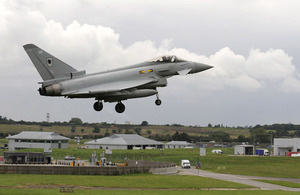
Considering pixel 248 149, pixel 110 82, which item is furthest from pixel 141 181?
pixel 248 149

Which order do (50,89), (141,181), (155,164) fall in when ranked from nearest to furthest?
(50,89), (141,181), (155,164)

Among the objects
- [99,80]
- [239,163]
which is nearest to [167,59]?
[99,80]

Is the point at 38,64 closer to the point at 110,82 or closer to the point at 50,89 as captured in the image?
the point at 50,89

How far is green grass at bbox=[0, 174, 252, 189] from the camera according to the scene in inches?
3378

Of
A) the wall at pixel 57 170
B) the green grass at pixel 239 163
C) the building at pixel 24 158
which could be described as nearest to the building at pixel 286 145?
the green grass at pixel 239 163

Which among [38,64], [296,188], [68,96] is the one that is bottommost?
[296,188]

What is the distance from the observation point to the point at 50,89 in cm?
4172

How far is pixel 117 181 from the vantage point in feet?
A: 299

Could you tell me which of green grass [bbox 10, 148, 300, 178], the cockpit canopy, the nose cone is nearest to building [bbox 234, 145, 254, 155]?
green grass [bbox 10, 148, 300, 178]

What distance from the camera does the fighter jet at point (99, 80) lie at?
42.4 meters

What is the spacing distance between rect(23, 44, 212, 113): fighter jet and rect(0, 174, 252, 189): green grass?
4174 cm

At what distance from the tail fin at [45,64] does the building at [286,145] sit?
156m

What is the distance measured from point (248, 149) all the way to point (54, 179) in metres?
114

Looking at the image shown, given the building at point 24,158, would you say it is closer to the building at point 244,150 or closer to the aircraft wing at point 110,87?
the aircraft wing at point 110,87
